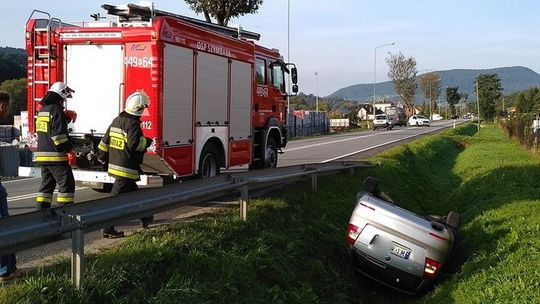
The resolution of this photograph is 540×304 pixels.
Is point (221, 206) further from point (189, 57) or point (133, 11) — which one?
point (133, 11)

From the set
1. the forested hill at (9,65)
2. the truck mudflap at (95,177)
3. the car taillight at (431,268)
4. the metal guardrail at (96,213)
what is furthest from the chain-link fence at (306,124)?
the car taillight at (431,268)

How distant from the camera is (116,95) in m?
8.70

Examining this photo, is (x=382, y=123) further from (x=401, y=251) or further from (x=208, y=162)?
(x=401, y=251)

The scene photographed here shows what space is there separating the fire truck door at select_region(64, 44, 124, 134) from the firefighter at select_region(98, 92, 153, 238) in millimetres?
2015

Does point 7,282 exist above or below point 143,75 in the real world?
below

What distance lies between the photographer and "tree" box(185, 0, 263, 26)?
75.5 feet

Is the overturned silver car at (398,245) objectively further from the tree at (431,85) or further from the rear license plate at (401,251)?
the tree at (431,85)

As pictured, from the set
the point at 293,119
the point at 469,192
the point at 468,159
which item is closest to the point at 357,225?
the point at 469,192

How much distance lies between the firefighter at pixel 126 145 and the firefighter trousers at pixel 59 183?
51 centimetres

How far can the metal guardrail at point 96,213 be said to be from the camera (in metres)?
3.96

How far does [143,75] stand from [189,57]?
0.99m

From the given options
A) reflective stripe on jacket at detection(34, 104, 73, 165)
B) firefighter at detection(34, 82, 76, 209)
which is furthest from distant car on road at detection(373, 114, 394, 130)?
reflective stripe on jacket at detection(34, 104, 73, 165)

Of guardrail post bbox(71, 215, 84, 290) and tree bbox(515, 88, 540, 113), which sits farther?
tree bbox(515, 88, 540, 113)

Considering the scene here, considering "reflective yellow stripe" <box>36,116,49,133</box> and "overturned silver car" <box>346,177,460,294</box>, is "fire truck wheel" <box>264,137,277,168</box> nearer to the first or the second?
"overturned silver car" <box>346,177,460,294</box>
